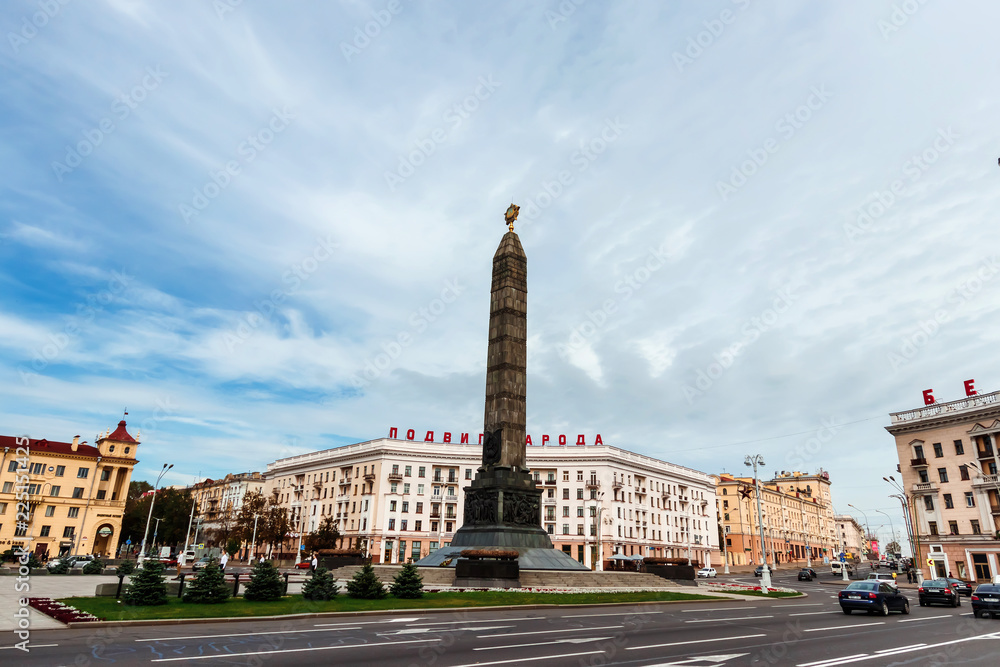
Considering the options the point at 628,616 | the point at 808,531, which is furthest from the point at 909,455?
the point at 808,531

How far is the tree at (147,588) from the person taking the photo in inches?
649

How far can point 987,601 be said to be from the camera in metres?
21.9

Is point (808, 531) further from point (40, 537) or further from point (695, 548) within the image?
point (40, 537)

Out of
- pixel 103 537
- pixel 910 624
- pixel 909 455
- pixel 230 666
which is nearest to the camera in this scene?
pixel 230 666

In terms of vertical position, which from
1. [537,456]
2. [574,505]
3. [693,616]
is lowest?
[693,616]

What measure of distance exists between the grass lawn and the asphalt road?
1.05 meters

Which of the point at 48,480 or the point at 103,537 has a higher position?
the point at 48,480

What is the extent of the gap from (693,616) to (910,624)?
6359mm

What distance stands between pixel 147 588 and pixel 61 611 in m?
2.12

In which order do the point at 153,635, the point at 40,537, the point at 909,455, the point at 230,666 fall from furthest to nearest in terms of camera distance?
1. the point at 40,537
2. the point at 909,455
3. the point at 153,635
4. the point at 230,666

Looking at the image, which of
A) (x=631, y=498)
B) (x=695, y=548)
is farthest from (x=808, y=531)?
(x=631, y=498)

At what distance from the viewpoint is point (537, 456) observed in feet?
265

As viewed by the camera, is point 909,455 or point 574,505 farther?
point 574,505

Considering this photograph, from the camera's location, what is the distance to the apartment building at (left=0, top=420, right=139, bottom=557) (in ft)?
220
